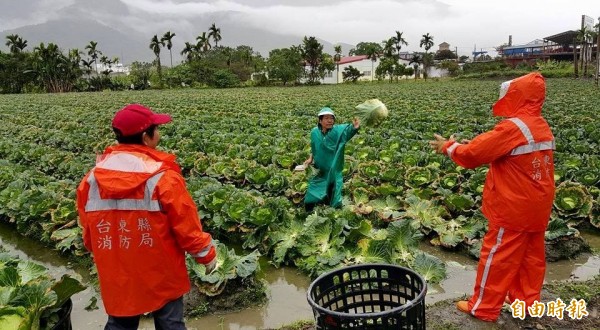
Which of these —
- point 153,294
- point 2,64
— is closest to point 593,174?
point 153,294

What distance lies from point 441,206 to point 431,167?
1.38m

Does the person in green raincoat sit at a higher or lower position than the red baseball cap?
lower

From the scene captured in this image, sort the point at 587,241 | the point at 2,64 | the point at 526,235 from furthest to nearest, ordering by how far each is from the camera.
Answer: the point at 2,64 → the point at 587,241 → the point at 526,235

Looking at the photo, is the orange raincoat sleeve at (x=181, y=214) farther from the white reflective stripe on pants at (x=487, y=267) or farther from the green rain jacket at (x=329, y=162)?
the green rain jacket at (x=329, y=162)

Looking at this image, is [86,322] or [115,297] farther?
[86,322]

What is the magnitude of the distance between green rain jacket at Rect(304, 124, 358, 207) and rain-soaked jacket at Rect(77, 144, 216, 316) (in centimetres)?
291

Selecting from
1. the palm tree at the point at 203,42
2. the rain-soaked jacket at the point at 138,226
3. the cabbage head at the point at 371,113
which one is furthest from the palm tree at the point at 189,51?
the rain-soaked jacket at the point at 138,226

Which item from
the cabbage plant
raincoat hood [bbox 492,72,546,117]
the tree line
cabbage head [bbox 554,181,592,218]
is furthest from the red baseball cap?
the tree line

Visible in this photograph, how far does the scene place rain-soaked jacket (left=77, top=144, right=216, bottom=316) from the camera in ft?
7.55

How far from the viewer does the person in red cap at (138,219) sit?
2.30m

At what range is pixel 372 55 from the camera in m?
63.3

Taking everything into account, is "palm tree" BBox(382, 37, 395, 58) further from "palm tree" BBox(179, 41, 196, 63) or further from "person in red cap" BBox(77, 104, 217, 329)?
"person in red cap" BBox(77, 104, 217, 329)

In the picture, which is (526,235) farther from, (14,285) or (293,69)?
(293,69)

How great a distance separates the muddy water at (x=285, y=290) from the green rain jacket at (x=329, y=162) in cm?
118
